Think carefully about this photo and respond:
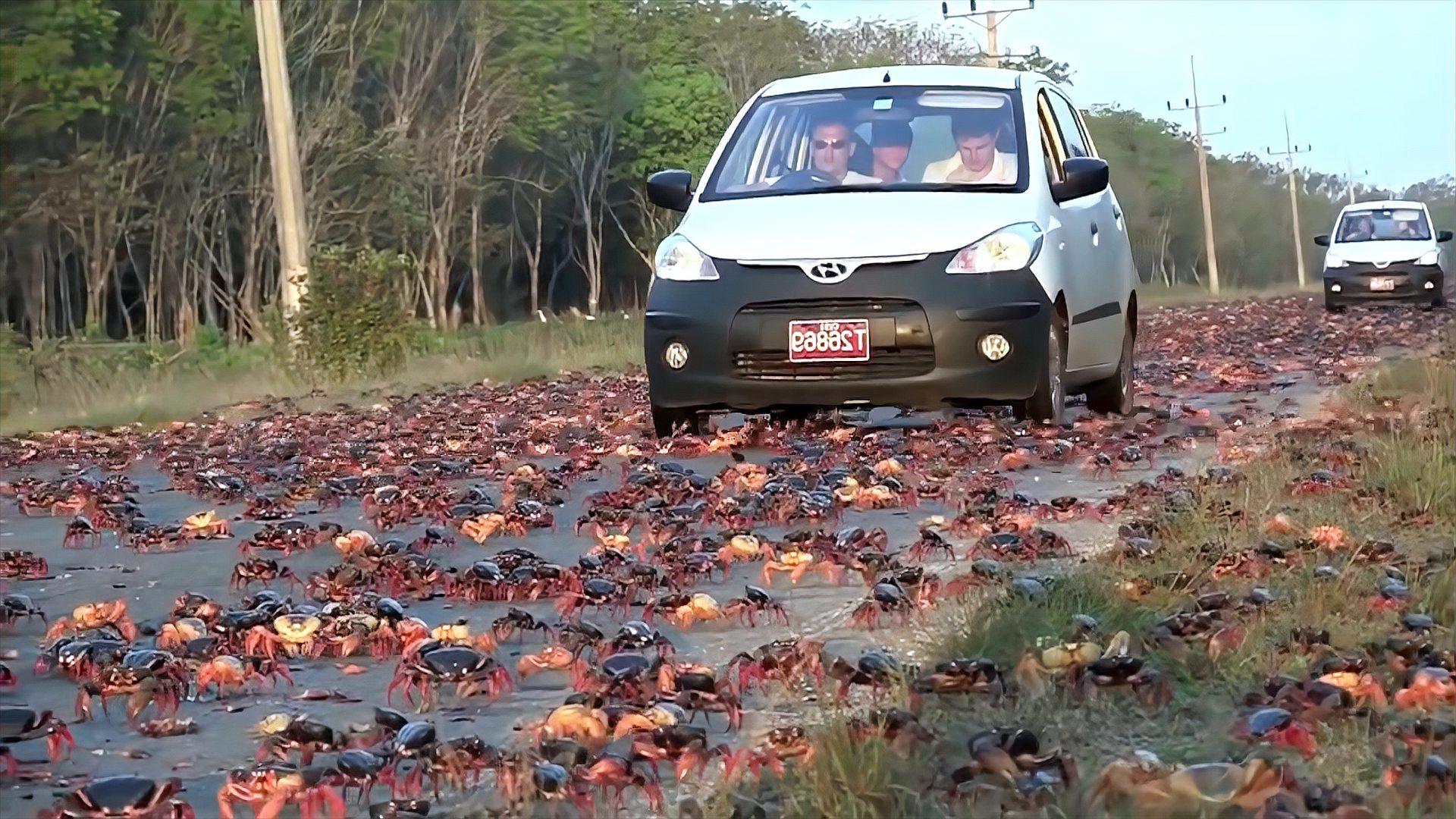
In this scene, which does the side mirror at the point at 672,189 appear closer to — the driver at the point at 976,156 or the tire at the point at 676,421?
the tire at the point at 676,421

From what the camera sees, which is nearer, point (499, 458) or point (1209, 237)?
point (499, 458)

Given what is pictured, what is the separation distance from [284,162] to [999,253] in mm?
13710

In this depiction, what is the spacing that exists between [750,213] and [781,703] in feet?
19.0

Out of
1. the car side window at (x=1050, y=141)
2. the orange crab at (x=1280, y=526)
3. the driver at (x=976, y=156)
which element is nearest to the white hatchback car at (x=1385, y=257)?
the car side window at (x=1050, y=141)

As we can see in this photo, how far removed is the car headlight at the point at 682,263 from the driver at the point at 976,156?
4.08 ft

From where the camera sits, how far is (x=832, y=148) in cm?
995

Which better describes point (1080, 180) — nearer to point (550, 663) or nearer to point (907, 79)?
point (907, 79)

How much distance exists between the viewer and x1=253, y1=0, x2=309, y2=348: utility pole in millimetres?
20531

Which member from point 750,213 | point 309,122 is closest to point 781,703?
point 750,213

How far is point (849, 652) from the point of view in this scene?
414 cm

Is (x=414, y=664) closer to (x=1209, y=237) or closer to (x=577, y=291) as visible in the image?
(x=577, y=291)

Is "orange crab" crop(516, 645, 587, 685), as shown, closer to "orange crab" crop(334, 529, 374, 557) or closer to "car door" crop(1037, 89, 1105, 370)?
"orange crab" crop(334, 529, 374, 557)

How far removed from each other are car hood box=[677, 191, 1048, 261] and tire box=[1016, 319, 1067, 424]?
532mm

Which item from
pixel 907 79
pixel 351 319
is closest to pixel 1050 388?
pixel 907 79
